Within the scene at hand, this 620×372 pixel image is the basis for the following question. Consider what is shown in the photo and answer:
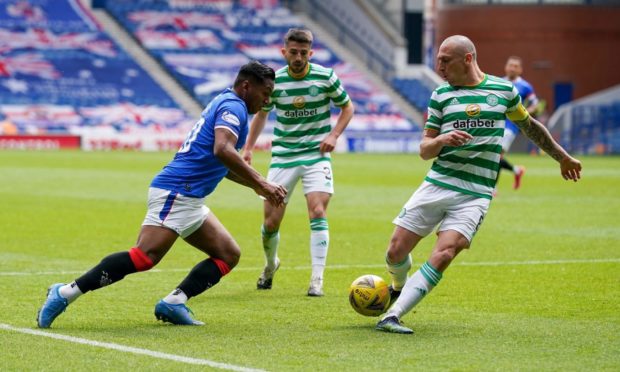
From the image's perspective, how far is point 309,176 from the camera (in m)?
12.0

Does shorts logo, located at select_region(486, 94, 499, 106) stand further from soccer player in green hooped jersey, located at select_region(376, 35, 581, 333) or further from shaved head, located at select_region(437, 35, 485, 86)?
shaved head, located at select_region(437, 35, 485, 86)

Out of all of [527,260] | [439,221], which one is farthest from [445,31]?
[439,221]

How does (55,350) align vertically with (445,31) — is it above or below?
above

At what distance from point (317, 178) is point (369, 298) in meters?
2.69

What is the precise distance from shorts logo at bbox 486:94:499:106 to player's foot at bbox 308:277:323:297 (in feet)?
9.24

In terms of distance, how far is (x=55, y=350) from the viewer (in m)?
8.00

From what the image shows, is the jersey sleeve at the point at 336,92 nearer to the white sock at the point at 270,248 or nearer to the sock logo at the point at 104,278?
the white sock at the point at 270,248

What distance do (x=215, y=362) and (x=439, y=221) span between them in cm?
242

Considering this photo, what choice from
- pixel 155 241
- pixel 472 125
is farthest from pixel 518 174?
pixel 155 241

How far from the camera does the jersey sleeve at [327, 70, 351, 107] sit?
39.2 feet

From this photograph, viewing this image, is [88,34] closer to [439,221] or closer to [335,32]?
[335,32]

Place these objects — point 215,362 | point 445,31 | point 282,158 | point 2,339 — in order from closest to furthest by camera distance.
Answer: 1. point 215,362
2. point 2,339
3. point 282,158
4. point 445,31

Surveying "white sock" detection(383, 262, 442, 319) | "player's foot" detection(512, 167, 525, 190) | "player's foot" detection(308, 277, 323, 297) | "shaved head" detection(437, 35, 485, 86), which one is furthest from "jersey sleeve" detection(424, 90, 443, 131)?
"player's foot" detection(512, 167, 525, 190)

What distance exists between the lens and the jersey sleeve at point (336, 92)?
12.0m
